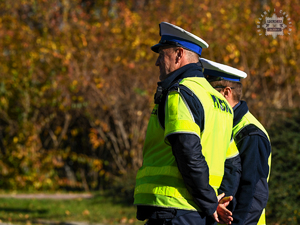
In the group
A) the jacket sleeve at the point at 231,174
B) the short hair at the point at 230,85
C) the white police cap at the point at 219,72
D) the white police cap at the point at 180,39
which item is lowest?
the jacket sleeve at the point at 231,174

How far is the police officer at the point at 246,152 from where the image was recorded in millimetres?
2977

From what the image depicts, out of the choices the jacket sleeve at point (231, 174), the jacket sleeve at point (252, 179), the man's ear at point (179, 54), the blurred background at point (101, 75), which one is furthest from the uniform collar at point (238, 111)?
the blurred background at point (101, 75)

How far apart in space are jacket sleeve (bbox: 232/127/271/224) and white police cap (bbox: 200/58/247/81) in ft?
1.65

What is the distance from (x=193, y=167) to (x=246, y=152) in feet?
2.83

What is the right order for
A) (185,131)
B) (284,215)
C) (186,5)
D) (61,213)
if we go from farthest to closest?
1. (186,5)
2. (61,213)
3. (284,215)
4. (185,131)

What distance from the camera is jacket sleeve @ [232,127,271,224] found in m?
2.97

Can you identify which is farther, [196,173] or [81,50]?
[81,50]

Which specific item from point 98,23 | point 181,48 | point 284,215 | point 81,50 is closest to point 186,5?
point 98,23

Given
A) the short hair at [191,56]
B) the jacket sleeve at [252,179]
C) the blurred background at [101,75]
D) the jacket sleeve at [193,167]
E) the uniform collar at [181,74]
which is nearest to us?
the jacket sleeve at [193,167]

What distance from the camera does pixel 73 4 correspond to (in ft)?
39.3

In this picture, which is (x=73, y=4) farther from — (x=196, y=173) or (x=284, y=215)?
(x=196, y=173)

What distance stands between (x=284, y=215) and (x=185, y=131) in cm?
498

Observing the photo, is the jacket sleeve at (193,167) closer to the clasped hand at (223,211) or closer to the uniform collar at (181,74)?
the clasped hand at (223,211)

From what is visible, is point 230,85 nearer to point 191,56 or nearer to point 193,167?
point 191,56
